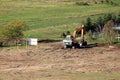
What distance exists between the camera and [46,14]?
77875 millimetres

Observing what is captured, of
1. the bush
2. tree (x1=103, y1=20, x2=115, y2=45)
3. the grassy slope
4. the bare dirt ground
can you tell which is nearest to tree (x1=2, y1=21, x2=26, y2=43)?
the bush

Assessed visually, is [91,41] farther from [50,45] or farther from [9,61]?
[9,61]

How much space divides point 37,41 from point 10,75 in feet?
55.0

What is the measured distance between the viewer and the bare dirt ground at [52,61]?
1390 inches

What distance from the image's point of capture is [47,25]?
6612cm

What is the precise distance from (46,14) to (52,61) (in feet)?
123

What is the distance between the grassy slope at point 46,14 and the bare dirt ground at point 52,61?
11.0 m

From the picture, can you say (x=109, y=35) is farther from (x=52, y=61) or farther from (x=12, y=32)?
(x=52, y=61)

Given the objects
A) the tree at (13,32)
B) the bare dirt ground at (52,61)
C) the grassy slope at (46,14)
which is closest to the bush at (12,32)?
the tree at (13,32)

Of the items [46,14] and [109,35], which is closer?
[109,35]

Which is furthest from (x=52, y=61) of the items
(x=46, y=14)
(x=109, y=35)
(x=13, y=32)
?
(x=46, y=14)

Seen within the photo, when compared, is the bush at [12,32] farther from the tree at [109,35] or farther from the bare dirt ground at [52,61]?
the tree at [109,35]

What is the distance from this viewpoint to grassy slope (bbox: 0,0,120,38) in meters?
62.2

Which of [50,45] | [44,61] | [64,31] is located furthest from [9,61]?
[64,31]
